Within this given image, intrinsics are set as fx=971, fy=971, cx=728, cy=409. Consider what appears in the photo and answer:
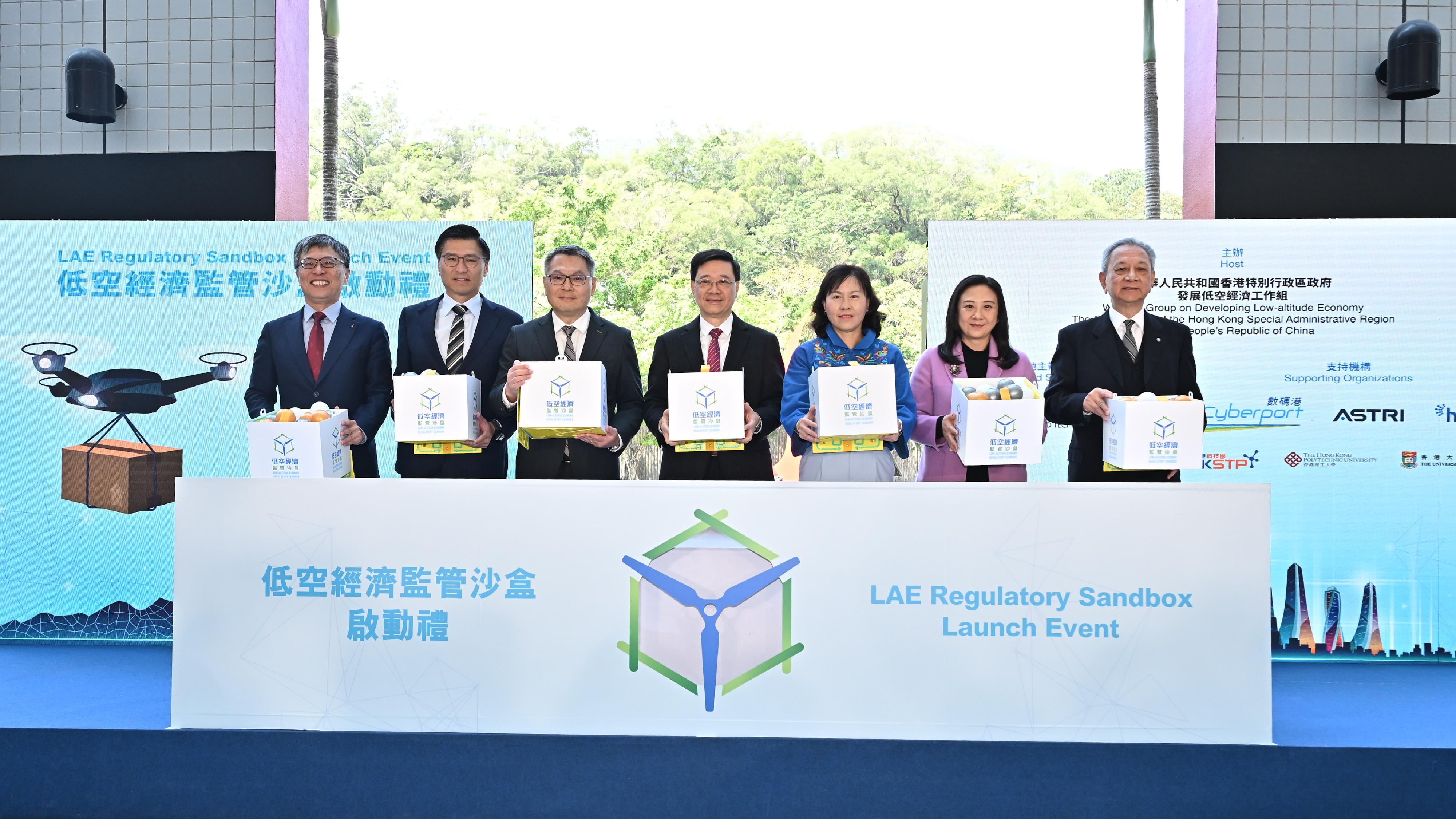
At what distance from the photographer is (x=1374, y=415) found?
4.12 m

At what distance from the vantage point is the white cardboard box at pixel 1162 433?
279 cm

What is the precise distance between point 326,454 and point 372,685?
70cm

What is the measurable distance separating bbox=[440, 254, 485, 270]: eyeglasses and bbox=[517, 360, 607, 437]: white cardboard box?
0.85 metres

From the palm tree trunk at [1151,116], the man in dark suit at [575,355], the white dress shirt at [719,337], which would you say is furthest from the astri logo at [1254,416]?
the palm tree trunk at [1151,116]

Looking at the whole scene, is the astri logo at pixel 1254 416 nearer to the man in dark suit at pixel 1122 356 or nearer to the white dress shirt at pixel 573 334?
the man in dark suit at pixel 1122 356

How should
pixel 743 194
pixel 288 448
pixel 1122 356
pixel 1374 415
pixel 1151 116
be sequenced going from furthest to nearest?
1. pixel 743 194
2. pixel 1151 116
3. pixel 1374 415
4. pixel 1122 356
5. pixel 288 448

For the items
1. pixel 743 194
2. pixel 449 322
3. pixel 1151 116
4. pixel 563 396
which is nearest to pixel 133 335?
pixel 449 322

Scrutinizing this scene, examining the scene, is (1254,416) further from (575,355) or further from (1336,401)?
(575,355)

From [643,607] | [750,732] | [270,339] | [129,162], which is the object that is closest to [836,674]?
[750,732]

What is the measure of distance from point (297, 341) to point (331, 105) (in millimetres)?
6246

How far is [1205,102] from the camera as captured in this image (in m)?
4.77

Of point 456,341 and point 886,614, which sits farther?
point 456,341

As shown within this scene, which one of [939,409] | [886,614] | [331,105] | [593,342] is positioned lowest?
[886,614]

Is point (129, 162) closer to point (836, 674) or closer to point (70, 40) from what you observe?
point (70, 40)
